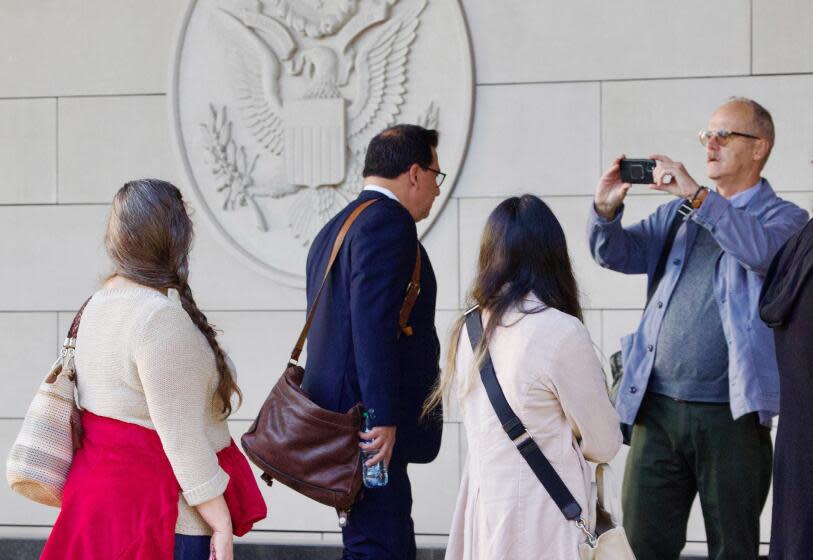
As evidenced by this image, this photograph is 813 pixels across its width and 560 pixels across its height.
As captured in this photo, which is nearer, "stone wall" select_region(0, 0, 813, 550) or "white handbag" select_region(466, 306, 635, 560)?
"white handbag" select_region(466, 306, 635, 560)

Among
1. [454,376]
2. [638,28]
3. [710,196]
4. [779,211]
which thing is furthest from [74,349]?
[638,28]

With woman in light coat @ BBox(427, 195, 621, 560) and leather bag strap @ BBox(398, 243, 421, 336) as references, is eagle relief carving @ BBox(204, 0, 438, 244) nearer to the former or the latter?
leather bag strap @ BBox(398, 243, 421, 336)

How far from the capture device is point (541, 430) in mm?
3133

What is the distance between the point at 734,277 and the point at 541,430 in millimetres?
1371

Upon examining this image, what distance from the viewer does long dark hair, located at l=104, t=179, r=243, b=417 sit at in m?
2.99

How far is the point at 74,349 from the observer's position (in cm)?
298

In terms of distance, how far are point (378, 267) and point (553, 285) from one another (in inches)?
32.2

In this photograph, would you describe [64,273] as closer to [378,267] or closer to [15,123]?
[15,123]

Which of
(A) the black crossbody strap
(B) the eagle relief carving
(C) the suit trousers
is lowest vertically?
(C) the suit trousers

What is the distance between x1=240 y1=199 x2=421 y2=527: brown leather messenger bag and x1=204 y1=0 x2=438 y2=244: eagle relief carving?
2.16 metres

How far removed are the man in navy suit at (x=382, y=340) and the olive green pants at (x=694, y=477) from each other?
78 cm

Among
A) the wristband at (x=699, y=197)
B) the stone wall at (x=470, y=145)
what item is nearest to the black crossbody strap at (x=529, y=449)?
the wristband at (x=699, y=197)

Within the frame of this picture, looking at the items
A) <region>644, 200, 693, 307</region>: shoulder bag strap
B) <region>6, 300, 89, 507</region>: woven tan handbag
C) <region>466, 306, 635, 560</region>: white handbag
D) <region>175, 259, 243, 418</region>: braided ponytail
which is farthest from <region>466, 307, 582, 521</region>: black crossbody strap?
<region>644, 200, 693, 307</region>: shoulder bag strap

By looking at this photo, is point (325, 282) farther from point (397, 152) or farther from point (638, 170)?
point (638, 170)
